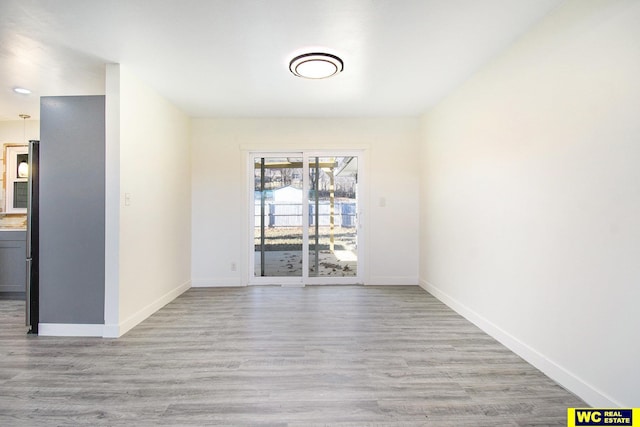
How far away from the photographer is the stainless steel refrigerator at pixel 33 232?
2.79 metres

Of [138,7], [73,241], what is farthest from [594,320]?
[73,241]

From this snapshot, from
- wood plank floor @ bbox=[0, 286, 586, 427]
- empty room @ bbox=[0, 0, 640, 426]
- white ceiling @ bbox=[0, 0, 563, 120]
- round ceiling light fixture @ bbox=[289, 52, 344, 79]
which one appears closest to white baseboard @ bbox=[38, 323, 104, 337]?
empty room @ bbox=[0, 0, 640, 426]

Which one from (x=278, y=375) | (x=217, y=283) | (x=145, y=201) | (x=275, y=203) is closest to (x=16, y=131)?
(x=145, y=201)

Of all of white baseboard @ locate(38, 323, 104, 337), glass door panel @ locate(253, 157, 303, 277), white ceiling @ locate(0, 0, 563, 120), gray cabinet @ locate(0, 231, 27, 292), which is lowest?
white baseboard @ locate(38, 323, 104, 337)

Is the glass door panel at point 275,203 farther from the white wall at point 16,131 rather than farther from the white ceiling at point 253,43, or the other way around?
the white wall at point 16,131

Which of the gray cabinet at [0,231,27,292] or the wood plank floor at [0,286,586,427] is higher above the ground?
the gray cabinet at [0,231,27,292]

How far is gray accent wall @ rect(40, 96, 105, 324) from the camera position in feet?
9.17

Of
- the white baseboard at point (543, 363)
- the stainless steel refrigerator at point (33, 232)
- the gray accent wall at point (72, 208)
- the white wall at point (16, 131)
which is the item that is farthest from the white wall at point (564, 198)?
the white wall at point (16, 131)

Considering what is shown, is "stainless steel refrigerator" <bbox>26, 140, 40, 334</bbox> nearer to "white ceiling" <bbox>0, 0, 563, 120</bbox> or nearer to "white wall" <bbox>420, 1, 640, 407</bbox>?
"white ceiling" <bbox>0, 0, 563, 120</bbox>

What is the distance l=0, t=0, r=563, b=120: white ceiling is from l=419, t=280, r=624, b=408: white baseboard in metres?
2.40

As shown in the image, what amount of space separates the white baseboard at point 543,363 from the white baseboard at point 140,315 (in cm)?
337

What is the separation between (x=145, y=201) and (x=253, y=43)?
197 centimetres

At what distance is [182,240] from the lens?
4152 mm

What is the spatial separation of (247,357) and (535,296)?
7.30 feet
